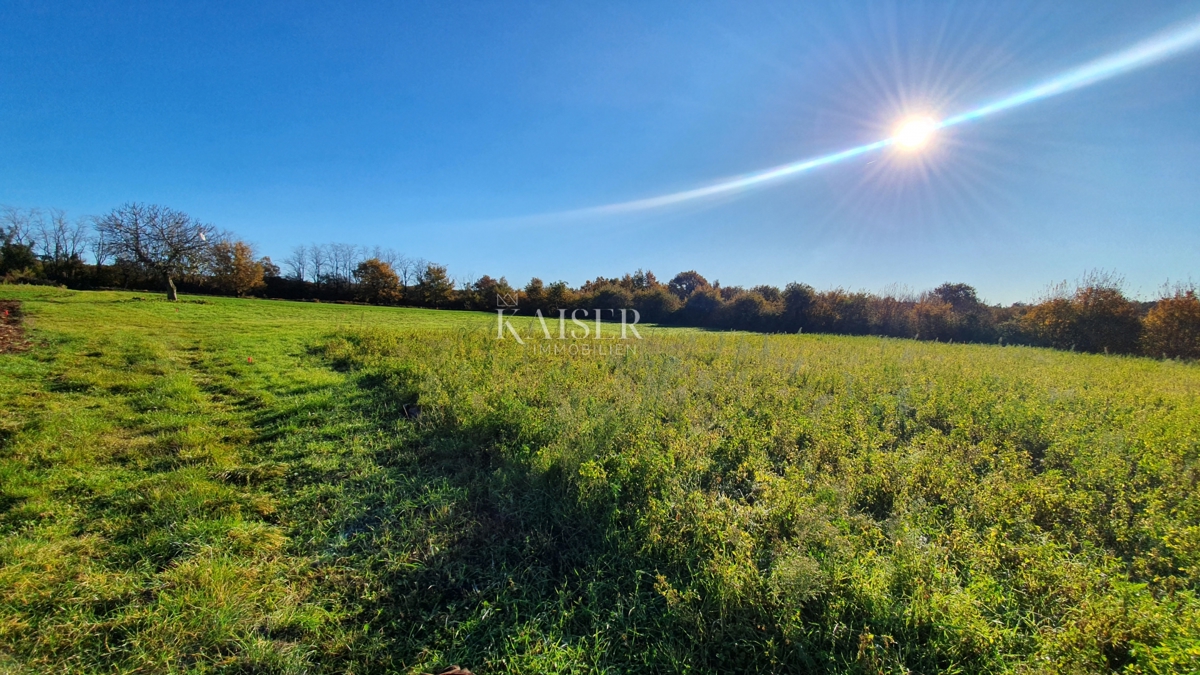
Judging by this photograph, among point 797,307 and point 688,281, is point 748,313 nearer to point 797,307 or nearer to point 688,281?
point 797,307

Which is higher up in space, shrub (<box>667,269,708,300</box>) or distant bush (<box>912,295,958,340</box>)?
shrub (<box>667,269,708,300</box>)

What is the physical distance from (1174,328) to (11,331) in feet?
150

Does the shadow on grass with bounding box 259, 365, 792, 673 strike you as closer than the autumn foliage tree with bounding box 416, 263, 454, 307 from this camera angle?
Yes

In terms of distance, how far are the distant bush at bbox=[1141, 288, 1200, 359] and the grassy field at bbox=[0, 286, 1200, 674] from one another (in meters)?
25.8

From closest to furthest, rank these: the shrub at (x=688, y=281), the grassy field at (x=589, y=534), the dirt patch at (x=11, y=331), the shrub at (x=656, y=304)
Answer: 1. the grassy field at (x=589, y=534)
2. the dirt patch at (x=11, y=331)
3. the shrub at (x=656, y=304)
4. the shrub at (x=688, y=281)

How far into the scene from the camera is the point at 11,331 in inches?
362

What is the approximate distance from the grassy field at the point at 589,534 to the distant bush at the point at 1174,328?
25.8 metres

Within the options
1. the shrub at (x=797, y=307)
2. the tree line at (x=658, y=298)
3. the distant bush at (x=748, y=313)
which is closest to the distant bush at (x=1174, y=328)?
the tree line at (x=658, y=298)

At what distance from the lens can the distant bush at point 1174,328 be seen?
63.5ft

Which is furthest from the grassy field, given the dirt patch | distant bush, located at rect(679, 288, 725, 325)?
distant bush, located at rect(679, 288, 725, 325)

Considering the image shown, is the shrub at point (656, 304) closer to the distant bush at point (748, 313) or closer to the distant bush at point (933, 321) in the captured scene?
the distant bush at point (748, 313)

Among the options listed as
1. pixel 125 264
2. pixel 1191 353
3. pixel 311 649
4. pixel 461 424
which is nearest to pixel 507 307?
pixel 125 264

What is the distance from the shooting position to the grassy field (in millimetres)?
1926

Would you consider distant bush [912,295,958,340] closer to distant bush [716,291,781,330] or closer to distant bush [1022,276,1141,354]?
distant bush [1022,276,1141,354]
